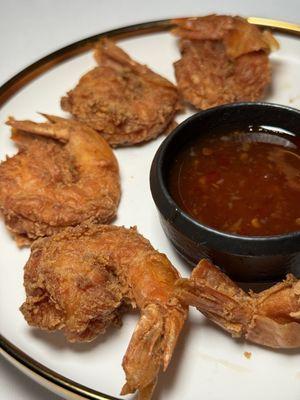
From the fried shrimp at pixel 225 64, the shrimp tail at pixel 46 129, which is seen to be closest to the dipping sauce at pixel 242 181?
the fried shrimp at pixel 225 64

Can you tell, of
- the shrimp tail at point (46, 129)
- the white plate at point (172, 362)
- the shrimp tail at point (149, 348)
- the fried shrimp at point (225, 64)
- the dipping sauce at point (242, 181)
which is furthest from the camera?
the fried shrimp at point (225, 64)

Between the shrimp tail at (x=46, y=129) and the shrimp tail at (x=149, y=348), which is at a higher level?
the shrimp tail at (x=46, y=129)

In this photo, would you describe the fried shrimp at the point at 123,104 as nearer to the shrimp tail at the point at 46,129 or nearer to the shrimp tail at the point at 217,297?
the shrimp tail at the point at 46,129

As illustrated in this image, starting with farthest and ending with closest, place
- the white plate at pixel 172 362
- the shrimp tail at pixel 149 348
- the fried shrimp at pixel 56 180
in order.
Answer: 1. the fried shrimp at pixel 56 180
2. the white plate at pixel 172 362
3. the shrimp tail at pixel 149 348

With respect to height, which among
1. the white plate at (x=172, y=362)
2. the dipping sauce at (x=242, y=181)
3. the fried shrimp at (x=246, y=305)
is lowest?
the white plate at (x=172, y=362)

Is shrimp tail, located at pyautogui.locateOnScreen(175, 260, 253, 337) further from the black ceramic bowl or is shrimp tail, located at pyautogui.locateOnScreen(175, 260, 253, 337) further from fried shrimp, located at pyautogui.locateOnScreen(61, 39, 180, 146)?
fried shrimp, located at pyautogui.locateOnScreen(61, 39, 180, 146)

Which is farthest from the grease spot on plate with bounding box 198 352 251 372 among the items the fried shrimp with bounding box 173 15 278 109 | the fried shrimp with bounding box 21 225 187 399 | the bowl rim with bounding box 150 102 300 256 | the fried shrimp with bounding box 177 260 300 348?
the fried shrimp with bounding box 173 15 278 109

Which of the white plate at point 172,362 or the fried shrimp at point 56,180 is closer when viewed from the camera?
the white plate at point 172,362
